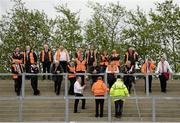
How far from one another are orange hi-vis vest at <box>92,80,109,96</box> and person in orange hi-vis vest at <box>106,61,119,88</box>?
4.14 feet

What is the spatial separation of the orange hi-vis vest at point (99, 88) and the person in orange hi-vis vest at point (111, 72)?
126 centimetres

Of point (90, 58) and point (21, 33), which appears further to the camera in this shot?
point (21, 33)

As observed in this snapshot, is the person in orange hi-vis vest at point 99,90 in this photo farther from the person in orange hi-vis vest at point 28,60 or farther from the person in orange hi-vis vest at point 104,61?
the person in orange hi-vis vest at point 28,60

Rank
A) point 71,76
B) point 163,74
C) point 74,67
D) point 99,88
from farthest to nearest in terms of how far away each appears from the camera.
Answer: point 163,74 < point 74,67 < point 71,76 < point 99,88

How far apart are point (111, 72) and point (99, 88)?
1.65m

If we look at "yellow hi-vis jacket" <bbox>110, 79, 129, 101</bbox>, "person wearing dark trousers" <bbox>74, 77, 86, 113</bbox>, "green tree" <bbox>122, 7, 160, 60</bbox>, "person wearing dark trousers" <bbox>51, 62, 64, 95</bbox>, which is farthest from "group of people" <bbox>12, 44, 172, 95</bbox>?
"green tree" <bbox>122, 7, 160, 60</bbox>

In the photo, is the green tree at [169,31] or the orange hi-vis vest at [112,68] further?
the green tree at [169,31]

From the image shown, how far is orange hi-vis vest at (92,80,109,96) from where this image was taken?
19641mm

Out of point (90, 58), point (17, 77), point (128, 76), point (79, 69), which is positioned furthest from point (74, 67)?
point (17, 77)

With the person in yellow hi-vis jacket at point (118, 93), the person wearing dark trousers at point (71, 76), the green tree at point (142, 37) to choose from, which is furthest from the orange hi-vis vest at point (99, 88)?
the green tree at point (142, 37)

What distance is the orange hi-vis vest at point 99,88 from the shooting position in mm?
19641

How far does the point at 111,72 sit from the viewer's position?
832 inches

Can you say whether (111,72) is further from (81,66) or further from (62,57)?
(62,57)

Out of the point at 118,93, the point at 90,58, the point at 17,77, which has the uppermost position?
the point at 90,58
